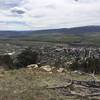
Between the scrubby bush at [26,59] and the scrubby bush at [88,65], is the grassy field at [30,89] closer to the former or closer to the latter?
the scrubby bush at [88,65]

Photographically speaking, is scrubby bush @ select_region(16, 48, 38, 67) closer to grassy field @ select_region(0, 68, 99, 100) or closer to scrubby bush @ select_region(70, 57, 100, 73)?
scrubby bush @ select_region(70, 57, 100, 73)

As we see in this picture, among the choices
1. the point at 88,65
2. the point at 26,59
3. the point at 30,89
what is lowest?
the point at 26,59

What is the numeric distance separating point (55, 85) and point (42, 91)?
1032 millimetres

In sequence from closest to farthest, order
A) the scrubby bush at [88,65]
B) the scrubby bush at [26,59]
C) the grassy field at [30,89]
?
the grassy field at [30,89]
the scrubby bush at [88,65]
the scrubby bush at [26,59]

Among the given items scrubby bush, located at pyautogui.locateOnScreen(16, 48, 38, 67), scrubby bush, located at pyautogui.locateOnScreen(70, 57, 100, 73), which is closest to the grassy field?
scrubby bush, located at pyautogui.locateOnScreen(70, 57, 100, 73)

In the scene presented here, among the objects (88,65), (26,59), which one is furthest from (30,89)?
(26,59)

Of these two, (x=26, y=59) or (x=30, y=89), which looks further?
(x=26, y=59)

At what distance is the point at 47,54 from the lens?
28.7m

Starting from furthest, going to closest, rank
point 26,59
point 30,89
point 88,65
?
point 26,59 < point 88,65 < point 30,89

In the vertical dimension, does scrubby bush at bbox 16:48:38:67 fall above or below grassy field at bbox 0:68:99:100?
below

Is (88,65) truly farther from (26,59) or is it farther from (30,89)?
(30,89)

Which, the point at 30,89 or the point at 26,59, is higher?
the point at 30,89

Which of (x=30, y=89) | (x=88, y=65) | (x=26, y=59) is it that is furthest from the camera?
(x=26, y=59)

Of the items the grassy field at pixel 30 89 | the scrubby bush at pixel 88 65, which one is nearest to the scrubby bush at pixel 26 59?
the scrubby bush at pixel 88 65
